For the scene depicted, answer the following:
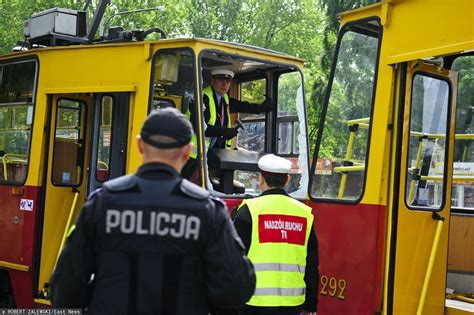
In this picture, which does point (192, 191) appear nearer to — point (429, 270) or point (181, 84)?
point (429, 270)

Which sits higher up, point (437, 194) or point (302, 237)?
point (437, 194)

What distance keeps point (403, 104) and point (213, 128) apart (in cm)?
224

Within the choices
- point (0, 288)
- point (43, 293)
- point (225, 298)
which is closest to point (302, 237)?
point (225, 298)

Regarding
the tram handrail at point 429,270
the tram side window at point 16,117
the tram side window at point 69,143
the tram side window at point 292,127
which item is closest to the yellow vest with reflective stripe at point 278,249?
the tram handrail at point 429,270

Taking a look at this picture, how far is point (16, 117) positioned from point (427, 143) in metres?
4.61

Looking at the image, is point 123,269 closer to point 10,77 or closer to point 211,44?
point 211,44

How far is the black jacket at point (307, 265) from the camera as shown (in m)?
4.41

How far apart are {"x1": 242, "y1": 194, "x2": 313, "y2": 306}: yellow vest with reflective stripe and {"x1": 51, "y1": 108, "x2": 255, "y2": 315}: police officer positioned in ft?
5.40

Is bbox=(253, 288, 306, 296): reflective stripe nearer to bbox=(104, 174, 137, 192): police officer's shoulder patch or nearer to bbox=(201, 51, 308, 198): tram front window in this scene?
bbox=(104, 174, 137, 192): police officer's shoulder patch

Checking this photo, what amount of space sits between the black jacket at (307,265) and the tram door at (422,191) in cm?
53

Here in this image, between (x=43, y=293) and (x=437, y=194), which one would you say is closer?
(x=437, y=194)

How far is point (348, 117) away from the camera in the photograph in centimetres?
509

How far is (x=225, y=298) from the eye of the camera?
2725 mm

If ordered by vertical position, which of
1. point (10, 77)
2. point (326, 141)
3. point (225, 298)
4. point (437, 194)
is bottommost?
point (225, 298)
